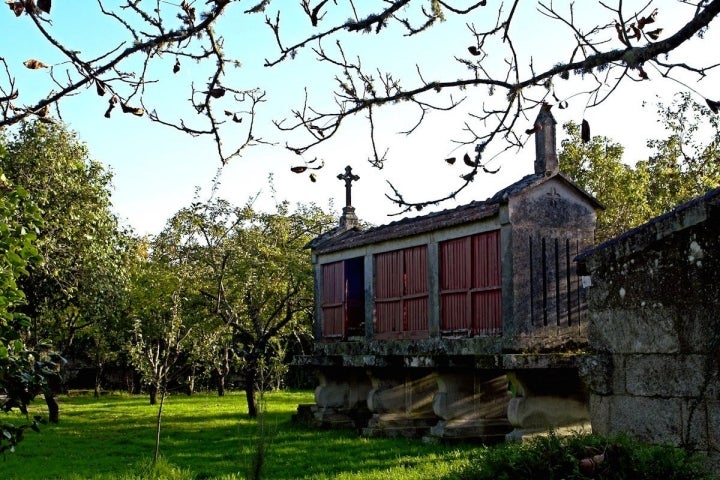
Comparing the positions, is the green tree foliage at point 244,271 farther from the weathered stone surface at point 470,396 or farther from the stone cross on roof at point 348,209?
the weathered stone surface at point 470,396

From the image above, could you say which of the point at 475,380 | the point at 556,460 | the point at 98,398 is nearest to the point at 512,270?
the point at 475,380

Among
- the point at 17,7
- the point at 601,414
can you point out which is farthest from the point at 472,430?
the point at 17,7

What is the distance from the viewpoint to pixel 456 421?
14031mm

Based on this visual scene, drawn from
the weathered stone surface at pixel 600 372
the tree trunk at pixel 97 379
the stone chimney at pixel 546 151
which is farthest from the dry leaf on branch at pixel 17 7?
the tree trunk at pixel 97 379

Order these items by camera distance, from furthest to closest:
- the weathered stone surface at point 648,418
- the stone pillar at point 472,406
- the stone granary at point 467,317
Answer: the stone pillar at point 472,406, the stone granary at point 467,317, the weathered stone surface at point 648,418

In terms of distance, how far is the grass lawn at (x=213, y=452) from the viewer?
1103 cm

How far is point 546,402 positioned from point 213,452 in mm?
5781

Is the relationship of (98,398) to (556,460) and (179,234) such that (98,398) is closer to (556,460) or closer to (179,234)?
(179,234)

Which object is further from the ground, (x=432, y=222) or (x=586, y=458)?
(x=432, y=222)

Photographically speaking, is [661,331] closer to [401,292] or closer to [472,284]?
[472,284]

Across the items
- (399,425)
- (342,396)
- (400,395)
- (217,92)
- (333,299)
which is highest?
(217,92)

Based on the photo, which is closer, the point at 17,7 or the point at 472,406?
the point at 17,7

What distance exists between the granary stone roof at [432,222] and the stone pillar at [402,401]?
2792mm

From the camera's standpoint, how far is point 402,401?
15953mm
